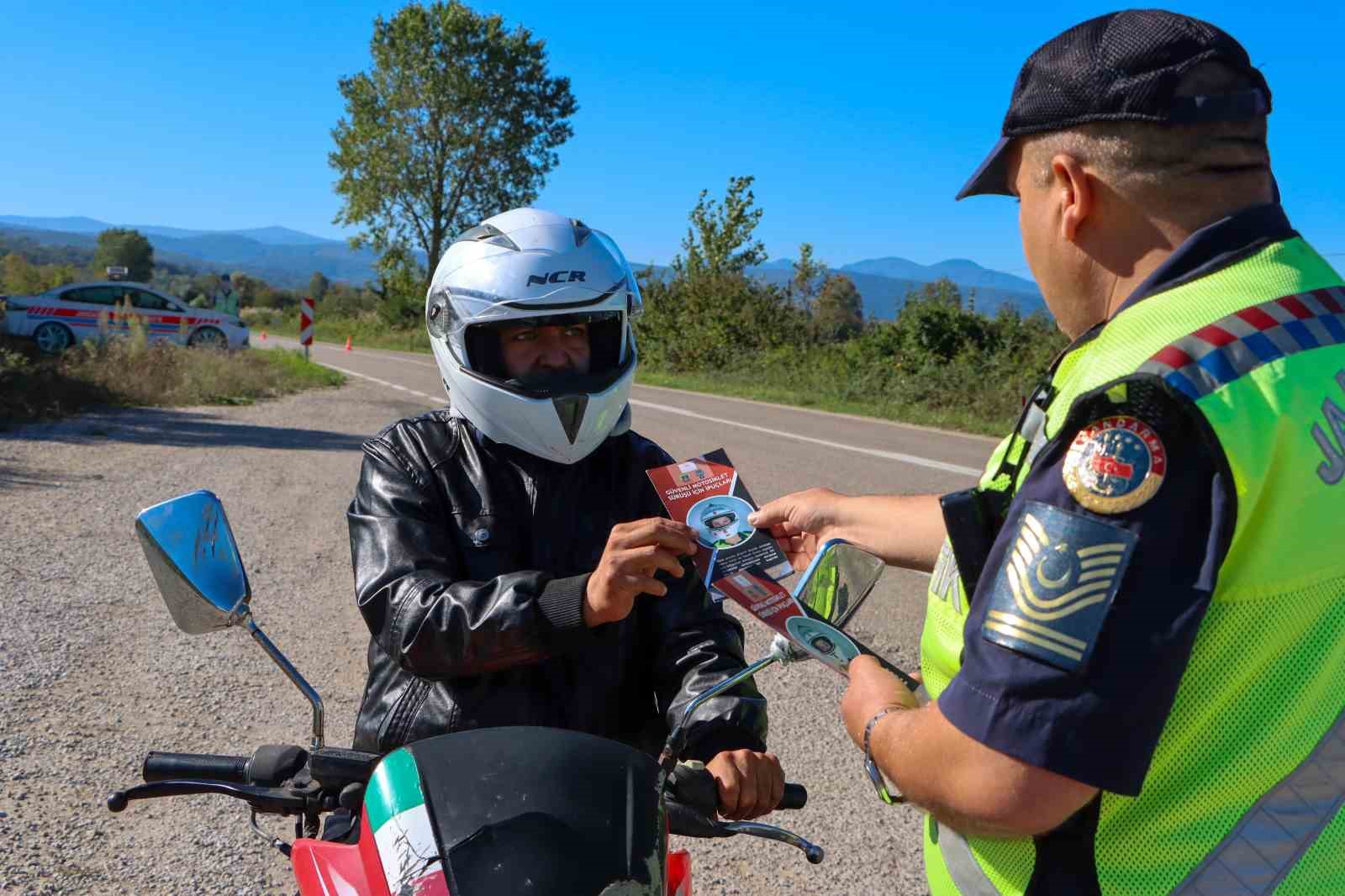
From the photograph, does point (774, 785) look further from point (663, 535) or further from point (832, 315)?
point (832, 315)

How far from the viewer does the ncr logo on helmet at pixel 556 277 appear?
221 cm

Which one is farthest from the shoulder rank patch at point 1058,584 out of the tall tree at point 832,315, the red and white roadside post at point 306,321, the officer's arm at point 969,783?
the tall tree at point 832,315

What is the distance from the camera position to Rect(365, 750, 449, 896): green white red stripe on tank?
1.20 meters

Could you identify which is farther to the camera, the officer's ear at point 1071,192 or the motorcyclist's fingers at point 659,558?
the motorcyclist's fingers at point 659,558

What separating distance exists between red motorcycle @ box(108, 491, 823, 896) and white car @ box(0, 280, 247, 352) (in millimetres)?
18398

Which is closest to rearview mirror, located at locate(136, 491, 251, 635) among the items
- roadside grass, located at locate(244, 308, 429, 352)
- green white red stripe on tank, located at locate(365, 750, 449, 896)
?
green white red stripe on tank, located at locate(365, 750, 449, 896)

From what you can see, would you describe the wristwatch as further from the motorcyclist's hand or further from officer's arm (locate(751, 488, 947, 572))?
officer's arm (locate(751, 488, 947, 572))

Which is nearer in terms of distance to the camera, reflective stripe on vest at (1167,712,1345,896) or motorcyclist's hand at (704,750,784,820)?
reflective stripe on vest at (1167,712,1345,896)

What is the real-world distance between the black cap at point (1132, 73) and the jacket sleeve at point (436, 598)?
1.04m

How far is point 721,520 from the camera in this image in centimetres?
168

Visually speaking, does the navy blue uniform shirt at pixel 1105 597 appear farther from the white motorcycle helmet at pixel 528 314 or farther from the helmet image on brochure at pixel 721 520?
the white motorcycle helmet at pixel 528 314

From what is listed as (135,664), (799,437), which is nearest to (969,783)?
(135,664)

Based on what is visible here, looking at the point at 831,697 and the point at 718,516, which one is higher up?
the point at 718,516

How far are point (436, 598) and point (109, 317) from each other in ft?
68.3
